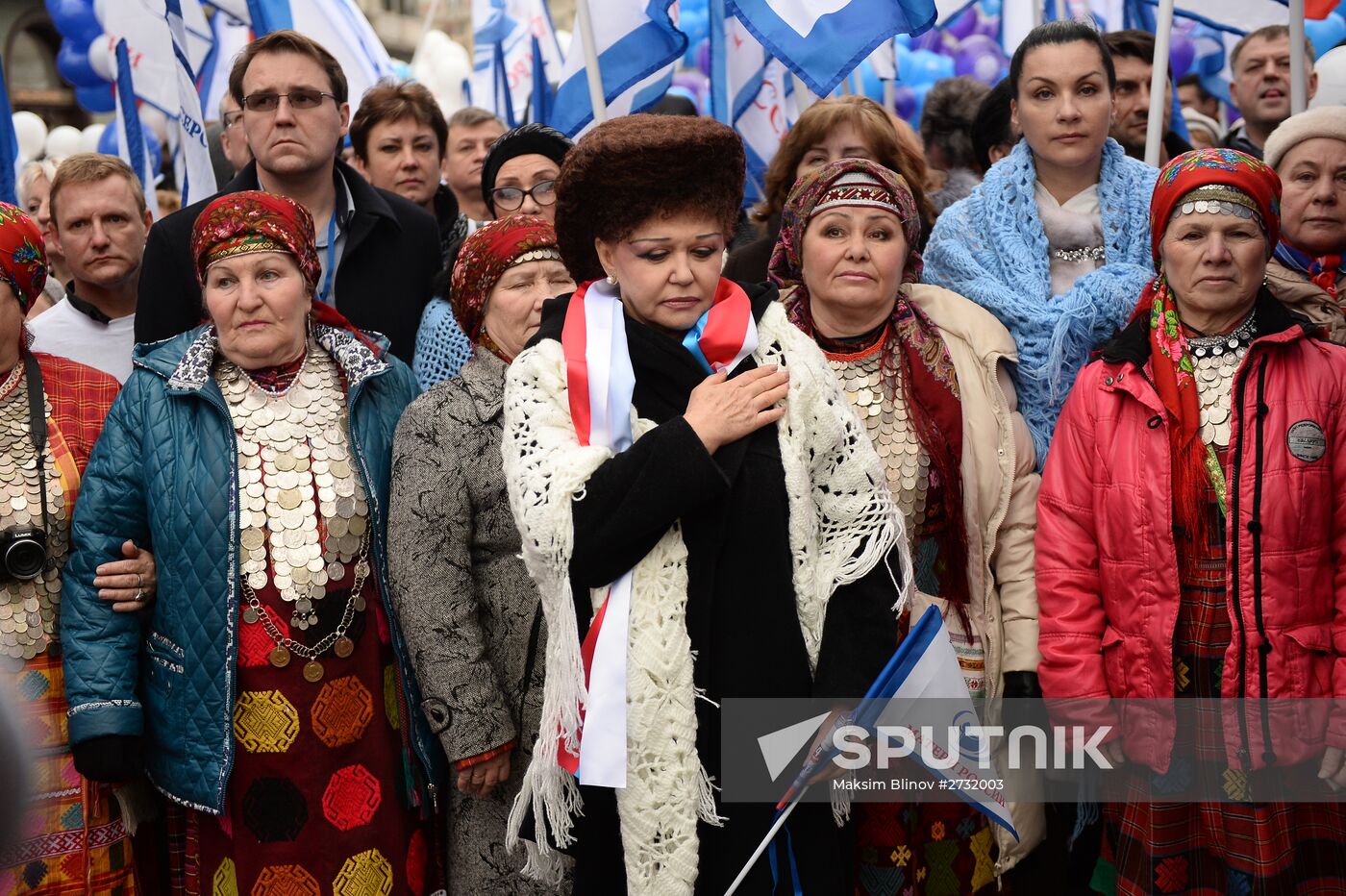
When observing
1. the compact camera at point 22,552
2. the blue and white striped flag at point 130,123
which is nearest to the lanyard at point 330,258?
the compact camera at point 22,552

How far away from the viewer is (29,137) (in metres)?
10.7

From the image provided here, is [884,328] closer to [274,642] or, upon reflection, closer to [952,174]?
[274,642]

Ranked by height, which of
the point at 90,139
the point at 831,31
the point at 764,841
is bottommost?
the point at 764,841

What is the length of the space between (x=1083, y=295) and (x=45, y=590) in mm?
2968

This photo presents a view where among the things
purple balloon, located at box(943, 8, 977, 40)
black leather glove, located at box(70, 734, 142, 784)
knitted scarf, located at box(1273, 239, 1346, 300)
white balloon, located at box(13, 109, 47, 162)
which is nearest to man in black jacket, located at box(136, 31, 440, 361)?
black leather glove, located at box(70, 734, 142, 784)

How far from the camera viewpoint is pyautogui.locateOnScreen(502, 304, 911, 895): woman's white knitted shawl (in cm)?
275

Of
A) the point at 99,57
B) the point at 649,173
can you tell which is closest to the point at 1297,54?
the point at 649,173

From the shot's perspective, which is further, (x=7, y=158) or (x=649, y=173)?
(x=7, y=158)

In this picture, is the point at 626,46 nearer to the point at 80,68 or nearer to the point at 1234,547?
the point at 1234,547

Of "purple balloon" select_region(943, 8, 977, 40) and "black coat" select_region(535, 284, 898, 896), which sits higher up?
"purple balloon" select_region(943, 8, 977, 40)

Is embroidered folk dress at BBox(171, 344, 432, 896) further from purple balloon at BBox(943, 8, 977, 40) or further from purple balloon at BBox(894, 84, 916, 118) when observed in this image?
purple balloon at BBox(943, 8, 977, 40)

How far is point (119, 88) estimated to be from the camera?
21.5 feet

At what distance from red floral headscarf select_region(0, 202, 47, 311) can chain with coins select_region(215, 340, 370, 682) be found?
0.58m

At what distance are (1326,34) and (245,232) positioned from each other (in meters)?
7.64
